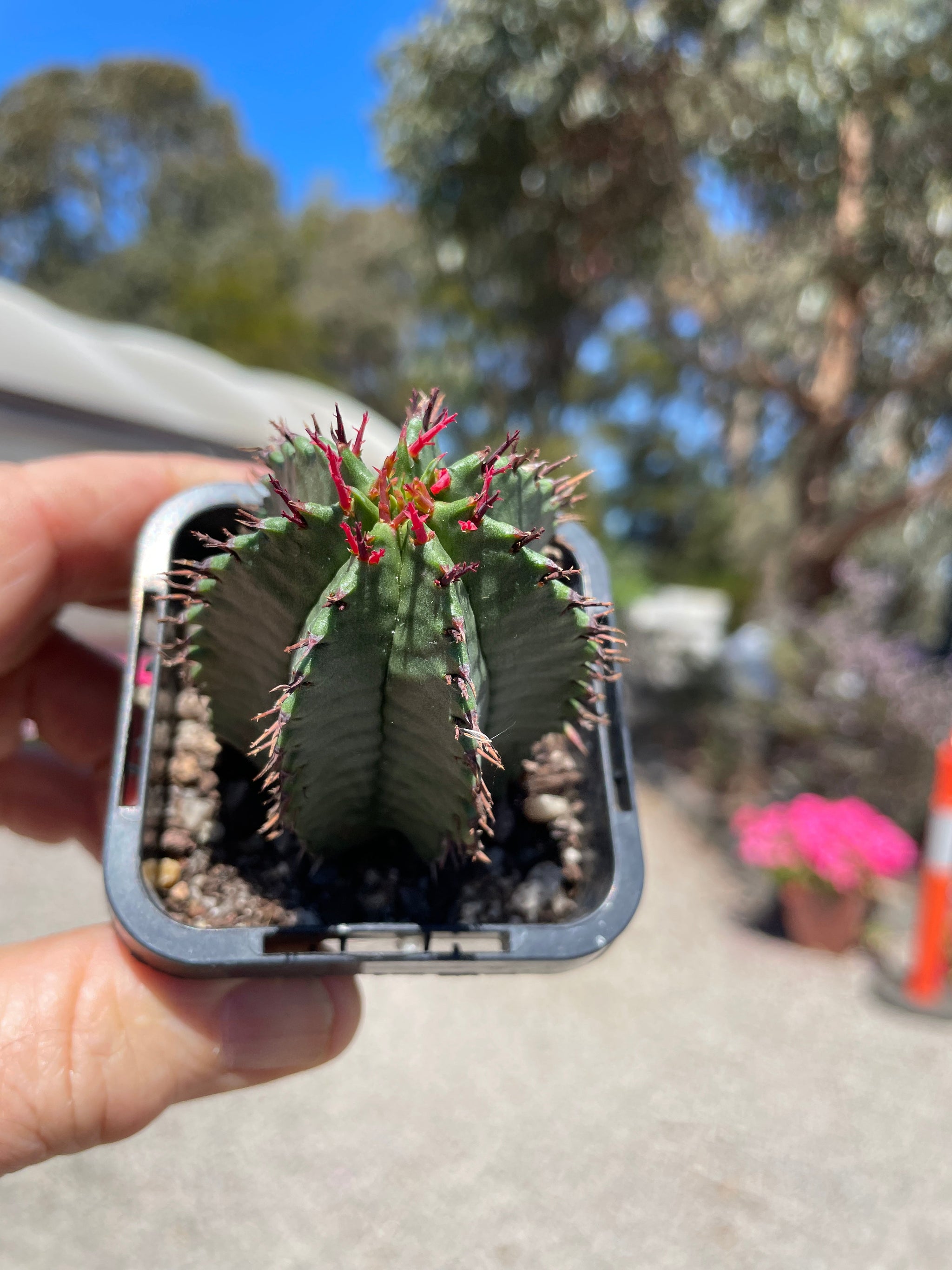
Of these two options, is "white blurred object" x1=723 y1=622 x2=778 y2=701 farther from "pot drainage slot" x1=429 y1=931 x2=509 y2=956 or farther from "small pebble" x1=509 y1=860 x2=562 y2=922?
"pot drainage slot" x1=429 y1=931 x2=509 y2=956

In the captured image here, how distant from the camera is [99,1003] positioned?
958 mm

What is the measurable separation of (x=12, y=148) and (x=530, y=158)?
22.9m

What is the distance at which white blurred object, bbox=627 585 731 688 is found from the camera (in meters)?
6.95

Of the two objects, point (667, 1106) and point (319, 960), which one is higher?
point (319, 960)

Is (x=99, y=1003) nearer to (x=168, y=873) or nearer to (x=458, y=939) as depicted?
(x=168, y=873)

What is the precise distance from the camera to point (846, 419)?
5637 mm

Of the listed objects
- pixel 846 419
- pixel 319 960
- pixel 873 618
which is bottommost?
pixel 319 960

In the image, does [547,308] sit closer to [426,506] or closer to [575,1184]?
[575,1184]

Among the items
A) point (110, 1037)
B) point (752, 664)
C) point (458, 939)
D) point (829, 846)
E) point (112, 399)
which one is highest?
point (752, 664)

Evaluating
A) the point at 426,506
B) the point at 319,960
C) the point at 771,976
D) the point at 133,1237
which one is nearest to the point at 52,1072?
the point at 319,960

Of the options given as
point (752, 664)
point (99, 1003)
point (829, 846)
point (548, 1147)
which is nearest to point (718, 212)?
point (752, 664)

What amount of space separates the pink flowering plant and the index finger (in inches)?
128

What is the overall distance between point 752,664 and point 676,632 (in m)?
2.51

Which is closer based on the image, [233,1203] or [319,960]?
[319,960]
